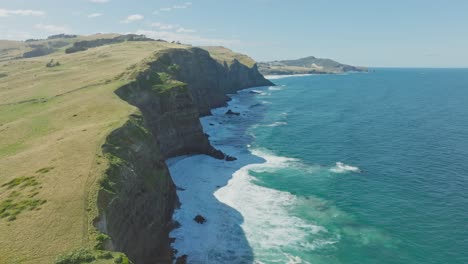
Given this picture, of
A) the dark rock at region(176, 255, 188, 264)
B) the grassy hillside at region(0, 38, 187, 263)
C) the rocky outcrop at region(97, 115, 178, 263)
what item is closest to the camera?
the grassy hillside at region(0, 38, 187, 263)

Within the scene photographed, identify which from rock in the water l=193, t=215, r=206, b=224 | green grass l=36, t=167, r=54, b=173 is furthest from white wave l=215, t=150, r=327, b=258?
green grass l=36, t=167, r=54, b=173

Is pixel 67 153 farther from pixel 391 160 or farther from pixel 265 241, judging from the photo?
pixel 391 160

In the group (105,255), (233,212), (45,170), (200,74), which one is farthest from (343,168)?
(200,74)

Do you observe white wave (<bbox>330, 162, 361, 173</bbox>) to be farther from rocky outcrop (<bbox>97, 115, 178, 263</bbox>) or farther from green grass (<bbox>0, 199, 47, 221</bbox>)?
green grass (<bbox>0, 199, 47, 221</bbox>)

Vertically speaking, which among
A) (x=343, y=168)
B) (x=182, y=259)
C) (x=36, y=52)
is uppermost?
(x=36, y=52)

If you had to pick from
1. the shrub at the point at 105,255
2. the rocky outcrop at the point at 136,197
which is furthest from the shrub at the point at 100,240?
the shrub at the point at 105,255

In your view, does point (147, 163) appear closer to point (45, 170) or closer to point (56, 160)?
point (56, 160)
